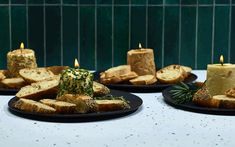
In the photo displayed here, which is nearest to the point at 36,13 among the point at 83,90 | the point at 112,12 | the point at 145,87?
the point at 112,12

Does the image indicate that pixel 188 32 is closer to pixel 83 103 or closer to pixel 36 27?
pixel 36 27


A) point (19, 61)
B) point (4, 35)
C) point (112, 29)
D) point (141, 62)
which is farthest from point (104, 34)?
point (19, 61)

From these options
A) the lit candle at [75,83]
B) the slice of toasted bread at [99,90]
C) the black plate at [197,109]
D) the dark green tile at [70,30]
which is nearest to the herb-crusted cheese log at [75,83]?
the lit candle at [75,83]

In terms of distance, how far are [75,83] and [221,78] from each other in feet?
1.43

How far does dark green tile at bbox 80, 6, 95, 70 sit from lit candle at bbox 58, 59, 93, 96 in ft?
3.55

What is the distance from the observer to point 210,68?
1.58m

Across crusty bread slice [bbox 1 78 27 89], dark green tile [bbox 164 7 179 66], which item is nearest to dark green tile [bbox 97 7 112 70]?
dark green tile [bbox 164 7 179 66]

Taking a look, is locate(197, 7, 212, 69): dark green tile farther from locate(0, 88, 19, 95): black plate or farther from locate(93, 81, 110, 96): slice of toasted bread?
locate(0, 88, 19, 95): black plate

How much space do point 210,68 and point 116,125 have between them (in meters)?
0.42

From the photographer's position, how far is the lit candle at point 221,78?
5.14ft

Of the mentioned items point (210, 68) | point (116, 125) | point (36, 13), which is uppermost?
point (36, 13)

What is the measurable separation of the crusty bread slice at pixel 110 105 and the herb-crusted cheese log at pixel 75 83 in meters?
0.08

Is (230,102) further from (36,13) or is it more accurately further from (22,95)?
(36,13)

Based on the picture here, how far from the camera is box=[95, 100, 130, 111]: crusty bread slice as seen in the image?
1.38m
